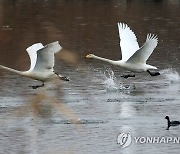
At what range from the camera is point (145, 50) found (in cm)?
2038

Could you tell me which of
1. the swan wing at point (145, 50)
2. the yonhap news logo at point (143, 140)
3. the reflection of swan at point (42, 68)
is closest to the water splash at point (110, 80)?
the swan wing at point (145, 50)

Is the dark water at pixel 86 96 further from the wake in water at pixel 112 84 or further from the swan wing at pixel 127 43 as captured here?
the swan wing at pixel 127 43

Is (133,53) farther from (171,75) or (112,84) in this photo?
(171,75)

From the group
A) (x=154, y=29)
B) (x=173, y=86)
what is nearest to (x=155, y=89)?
(x=173, y=86)

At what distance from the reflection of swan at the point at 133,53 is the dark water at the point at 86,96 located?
68cm

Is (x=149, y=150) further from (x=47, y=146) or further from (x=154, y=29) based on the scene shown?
(x=154, y=29)

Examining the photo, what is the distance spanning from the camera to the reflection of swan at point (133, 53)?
2022 centimetres

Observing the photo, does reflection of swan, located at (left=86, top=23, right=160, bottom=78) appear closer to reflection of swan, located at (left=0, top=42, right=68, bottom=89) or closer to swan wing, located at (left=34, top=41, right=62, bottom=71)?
reflection of swan, located at (left=0, top=42, right=68, bottom=89)

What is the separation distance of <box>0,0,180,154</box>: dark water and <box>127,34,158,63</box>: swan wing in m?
0.87

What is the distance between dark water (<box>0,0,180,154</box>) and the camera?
16.2 metres

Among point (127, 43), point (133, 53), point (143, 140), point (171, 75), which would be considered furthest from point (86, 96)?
point (143, 140)

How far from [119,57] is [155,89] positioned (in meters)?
6.20

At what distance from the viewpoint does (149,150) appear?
50.5 ft

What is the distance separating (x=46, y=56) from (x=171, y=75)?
628cm
